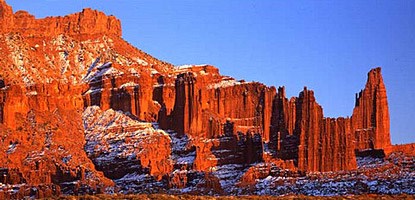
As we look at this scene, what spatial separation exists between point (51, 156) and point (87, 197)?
111 m

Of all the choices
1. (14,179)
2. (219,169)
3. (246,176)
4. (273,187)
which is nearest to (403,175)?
(273,187)

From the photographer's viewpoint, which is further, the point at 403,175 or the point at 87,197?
the point at 403,175

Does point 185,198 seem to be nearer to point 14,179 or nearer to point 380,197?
point 380,197

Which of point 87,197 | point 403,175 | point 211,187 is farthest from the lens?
point 211,187

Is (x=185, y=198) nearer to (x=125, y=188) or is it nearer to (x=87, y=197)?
(x=87, y=197)

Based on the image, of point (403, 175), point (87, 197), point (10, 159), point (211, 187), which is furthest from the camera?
point (10, 159)

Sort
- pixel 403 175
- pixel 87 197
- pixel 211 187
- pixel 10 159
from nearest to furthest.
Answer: pixel 87 197
pixel 403 175
pixel 211 187
pixel 10 159

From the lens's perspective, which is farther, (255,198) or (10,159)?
(10,159)

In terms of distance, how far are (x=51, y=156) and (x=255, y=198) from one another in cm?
10944

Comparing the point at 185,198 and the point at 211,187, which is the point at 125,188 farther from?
the point at 185,198

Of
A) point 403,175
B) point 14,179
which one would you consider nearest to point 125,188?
point 14,179

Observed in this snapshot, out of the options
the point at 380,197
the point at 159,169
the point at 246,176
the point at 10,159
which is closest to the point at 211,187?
the point at 246,176

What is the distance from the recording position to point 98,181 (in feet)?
610

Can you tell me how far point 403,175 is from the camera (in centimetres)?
16475
